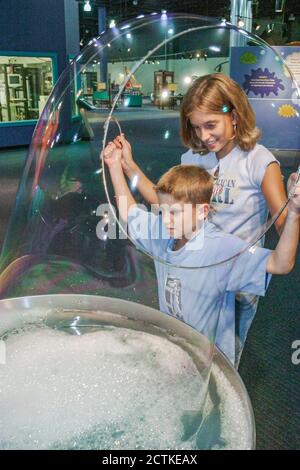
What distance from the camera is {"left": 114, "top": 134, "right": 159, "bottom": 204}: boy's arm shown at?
1202mm

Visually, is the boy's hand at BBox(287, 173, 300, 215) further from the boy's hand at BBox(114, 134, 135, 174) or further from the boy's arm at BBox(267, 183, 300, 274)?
the boy's hand at BBox(114, 134, 135, 174)

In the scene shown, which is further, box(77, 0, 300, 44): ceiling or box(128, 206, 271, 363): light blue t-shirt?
box(77, 0, 300, 44): ceiling

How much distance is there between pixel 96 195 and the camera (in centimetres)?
126

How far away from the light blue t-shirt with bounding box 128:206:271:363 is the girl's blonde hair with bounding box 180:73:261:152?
211 mm

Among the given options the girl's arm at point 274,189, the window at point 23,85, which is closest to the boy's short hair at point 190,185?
the girl's arm at point 274,189

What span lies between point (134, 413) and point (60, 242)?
0.46m

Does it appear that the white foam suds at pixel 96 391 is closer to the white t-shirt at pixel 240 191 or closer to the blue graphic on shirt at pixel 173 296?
the blue graphic on shirt at pixel 173 296

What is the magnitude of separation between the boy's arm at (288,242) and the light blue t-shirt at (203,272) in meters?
0.03

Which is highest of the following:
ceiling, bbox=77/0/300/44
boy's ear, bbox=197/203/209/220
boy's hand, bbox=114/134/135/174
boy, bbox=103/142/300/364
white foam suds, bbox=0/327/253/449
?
ceiling, bbox=77/0/300/44

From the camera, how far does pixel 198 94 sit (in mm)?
987

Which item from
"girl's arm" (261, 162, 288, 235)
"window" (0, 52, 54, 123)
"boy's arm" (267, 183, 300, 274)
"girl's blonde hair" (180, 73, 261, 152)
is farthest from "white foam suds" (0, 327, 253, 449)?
"window" (0, 52, 54, 123)

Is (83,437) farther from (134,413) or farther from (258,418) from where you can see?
(258,418)

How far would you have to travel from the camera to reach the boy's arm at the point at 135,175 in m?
1.20

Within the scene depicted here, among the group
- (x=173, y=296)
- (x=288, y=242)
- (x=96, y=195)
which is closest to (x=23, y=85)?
(x=96, y=195)
